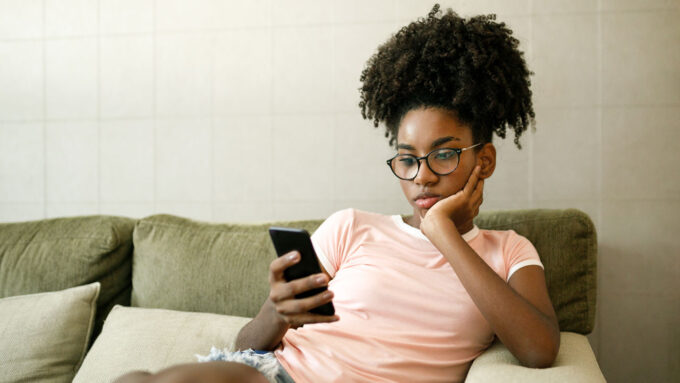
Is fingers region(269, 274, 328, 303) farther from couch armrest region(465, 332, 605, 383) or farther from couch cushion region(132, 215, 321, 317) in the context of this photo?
couch cushion region(132, 215, 321, 317)

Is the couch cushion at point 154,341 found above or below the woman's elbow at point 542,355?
below

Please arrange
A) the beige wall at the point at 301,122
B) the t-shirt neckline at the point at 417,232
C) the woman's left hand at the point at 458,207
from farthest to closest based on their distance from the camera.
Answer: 1. the beige wall at the point at 301,122
2. the t-shirt neckline at the point at 417,232
3. the woman's left hand at the point at 458,207

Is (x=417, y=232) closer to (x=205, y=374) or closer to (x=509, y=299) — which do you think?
(x=509, y=299)

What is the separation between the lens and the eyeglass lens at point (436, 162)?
1314 millimetres

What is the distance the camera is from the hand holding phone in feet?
3.51

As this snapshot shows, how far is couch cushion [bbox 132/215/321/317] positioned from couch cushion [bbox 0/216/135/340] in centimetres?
7

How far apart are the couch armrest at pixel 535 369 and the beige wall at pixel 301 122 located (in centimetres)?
70

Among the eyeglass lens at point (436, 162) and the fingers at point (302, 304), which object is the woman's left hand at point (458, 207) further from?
the fingers at point (302, 304)

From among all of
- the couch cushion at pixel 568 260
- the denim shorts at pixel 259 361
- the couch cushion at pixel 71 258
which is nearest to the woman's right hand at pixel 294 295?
the denim shorts at pixel 259 361

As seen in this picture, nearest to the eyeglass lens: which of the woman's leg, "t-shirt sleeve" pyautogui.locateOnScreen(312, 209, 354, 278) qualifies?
"t-shirt sleeve" pyautogui.locateOnScreen(312, 209, 354, 278)

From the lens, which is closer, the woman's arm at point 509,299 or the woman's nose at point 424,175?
the woman's arm at point 509,299

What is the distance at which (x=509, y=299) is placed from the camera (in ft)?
3.82

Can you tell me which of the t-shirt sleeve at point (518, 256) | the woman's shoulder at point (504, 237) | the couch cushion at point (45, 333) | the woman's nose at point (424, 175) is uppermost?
the woman's nose at point (424, 175)

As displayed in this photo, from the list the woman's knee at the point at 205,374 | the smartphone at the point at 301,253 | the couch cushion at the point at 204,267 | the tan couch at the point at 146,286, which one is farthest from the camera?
the couch cushion at the point at 204,267
